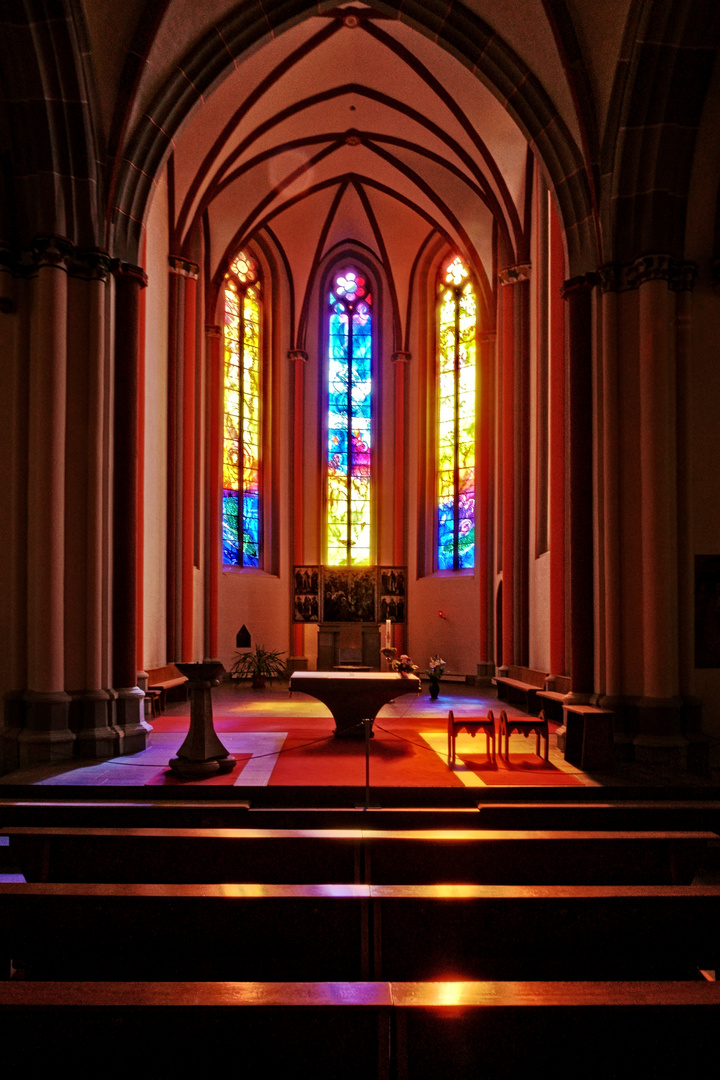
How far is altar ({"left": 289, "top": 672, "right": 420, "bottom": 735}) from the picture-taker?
852 cm

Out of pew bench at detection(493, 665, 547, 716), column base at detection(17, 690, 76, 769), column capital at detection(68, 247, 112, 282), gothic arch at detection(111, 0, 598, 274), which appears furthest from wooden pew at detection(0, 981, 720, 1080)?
pew bench at detection(493, 665, 547, 716)

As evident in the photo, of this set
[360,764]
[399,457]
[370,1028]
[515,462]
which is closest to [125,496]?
[360,764]

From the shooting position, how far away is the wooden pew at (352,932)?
11.3ft

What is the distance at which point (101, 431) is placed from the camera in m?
8.21

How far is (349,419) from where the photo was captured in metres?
18.7

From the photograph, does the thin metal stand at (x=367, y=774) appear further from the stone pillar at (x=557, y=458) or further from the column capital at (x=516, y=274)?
the column capital at (x=516, y=274)

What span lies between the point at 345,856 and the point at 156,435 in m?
8.82

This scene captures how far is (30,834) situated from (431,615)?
13.3 m

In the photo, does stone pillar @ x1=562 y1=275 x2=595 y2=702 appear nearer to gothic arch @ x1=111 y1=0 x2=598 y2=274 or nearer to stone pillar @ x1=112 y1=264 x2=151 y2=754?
gothic arch @ x1=111 y1=0 x2=598 y2=274

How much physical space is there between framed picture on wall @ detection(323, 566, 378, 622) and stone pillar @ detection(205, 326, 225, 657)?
232 cm

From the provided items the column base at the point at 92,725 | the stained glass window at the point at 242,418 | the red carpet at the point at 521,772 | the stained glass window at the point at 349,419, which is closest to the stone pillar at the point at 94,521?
the column base at the point at 92,725

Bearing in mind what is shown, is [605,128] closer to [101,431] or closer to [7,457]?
[101,431]

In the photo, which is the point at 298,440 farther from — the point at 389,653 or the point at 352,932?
the point at 352,932

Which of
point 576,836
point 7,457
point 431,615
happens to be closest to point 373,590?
point 431,615
